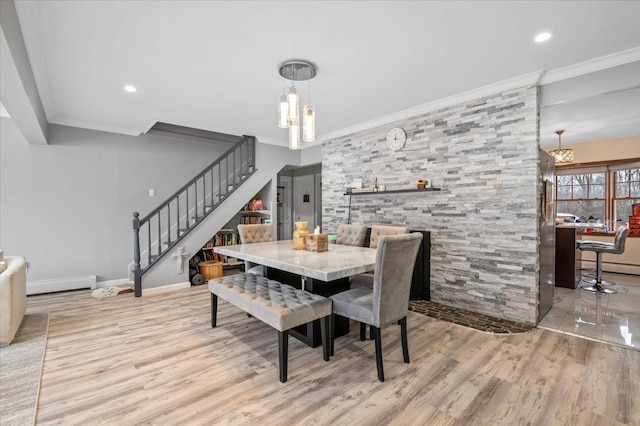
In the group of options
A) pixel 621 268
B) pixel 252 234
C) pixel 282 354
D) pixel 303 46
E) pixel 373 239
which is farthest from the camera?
pixel 621 268

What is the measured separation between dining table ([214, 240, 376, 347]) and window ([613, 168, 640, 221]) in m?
6.48

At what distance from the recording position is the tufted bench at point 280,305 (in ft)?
6.96

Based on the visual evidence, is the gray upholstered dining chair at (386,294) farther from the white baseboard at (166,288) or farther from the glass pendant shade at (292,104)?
the white baseboard at (166,288)

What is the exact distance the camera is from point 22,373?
225cm

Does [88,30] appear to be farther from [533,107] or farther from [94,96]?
[533,107]

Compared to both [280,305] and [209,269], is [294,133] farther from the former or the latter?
[209,269]

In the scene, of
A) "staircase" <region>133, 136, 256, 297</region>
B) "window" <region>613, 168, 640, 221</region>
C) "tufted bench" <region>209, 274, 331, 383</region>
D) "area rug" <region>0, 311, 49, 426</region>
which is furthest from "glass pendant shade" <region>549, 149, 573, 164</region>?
"area rug" <region>0, 311, 49, 426</region>

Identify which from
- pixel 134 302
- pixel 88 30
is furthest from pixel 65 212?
pixel 88 30

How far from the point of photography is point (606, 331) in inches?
116

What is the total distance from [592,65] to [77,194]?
267 inches

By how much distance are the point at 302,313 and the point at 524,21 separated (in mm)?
2689

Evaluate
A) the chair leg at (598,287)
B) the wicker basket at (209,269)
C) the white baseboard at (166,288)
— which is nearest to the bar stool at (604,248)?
the chair leg at (598,287)

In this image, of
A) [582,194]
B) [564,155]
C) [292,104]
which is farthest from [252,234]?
[582,194]

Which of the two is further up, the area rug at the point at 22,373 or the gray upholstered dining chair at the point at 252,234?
the gray upholstered dining chair at the point at 252,234
